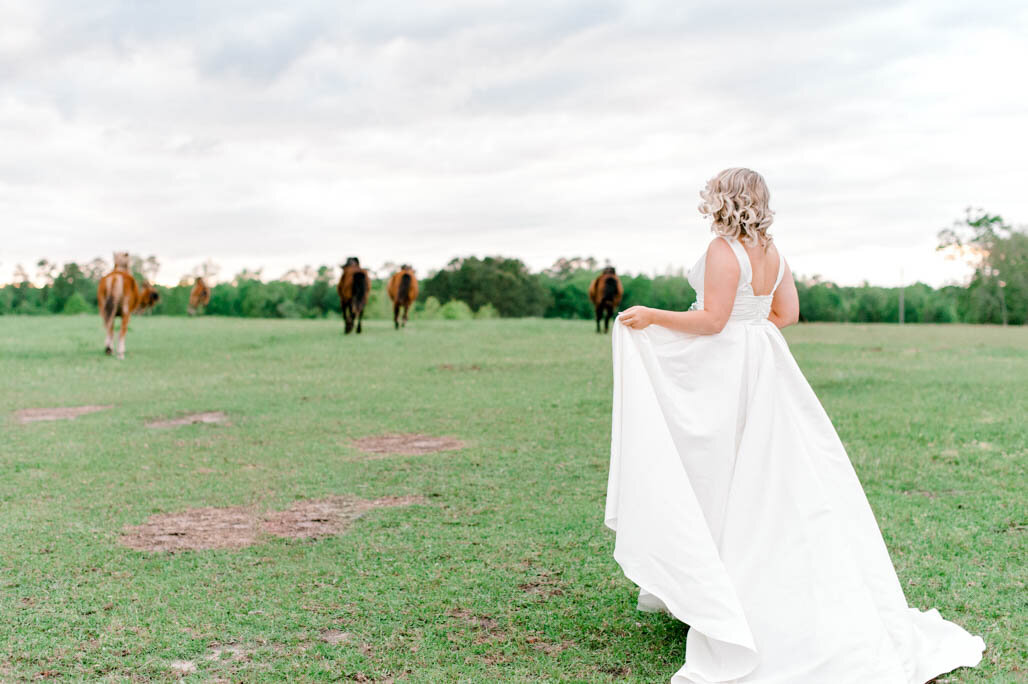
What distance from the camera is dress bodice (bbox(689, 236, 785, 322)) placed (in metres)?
3.83

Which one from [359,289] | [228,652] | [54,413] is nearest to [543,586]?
[228,652]

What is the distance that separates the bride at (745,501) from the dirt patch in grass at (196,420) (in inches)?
329

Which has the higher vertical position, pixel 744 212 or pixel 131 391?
pixel 744 212

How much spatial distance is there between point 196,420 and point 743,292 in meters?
9.14

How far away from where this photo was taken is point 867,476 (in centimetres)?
763

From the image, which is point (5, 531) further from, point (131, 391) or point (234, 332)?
point (234, 332)

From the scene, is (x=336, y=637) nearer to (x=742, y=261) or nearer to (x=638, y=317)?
(x=638, y=317)

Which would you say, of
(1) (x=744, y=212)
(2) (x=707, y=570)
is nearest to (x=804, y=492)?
(2) (x=707, y=570)

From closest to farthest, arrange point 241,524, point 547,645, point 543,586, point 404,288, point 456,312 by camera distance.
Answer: point 547,645, point 543,586, point 241,524, point 404,288, point 456,312

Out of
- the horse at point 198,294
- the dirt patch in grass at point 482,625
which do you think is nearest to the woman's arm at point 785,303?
the dirt patch in grass at point 482,625

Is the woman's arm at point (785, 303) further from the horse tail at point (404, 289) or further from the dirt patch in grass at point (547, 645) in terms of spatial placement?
the horse tail at point (404, 289)

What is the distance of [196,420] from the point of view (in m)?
11.2

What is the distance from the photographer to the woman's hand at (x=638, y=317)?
396 cm

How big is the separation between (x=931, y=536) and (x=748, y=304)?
2912 mm
